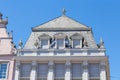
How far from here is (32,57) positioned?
120 feet

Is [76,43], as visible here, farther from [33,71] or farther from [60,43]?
[33,71]

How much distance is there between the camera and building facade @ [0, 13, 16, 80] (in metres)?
36.9

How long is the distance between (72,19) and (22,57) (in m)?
9.06

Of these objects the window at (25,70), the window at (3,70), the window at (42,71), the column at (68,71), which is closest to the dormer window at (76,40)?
the column at (68,71)

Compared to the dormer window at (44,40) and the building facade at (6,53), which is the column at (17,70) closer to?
the building facade at (6,53)

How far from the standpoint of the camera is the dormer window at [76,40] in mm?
38150

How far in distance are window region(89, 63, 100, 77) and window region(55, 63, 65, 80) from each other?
10.1 feet

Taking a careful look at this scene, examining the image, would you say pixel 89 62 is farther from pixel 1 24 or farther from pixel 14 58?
pixel 1 24

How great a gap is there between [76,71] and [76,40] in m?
4.22

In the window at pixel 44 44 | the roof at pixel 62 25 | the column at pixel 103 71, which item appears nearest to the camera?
the column at pixel 103 71

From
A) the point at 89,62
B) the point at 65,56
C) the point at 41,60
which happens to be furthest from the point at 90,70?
the point at 41,60

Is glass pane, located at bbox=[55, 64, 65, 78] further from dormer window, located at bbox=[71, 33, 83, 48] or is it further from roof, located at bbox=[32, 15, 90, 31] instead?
roof, located at bbox=[32, 15, 90, 31]

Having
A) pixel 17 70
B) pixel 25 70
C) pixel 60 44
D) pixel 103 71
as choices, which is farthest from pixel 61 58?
pixel 17 70

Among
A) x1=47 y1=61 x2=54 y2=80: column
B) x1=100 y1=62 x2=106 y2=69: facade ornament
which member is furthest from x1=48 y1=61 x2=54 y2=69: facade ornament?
x1=100 y1=62 x2=106 y2=69: facade ornament
